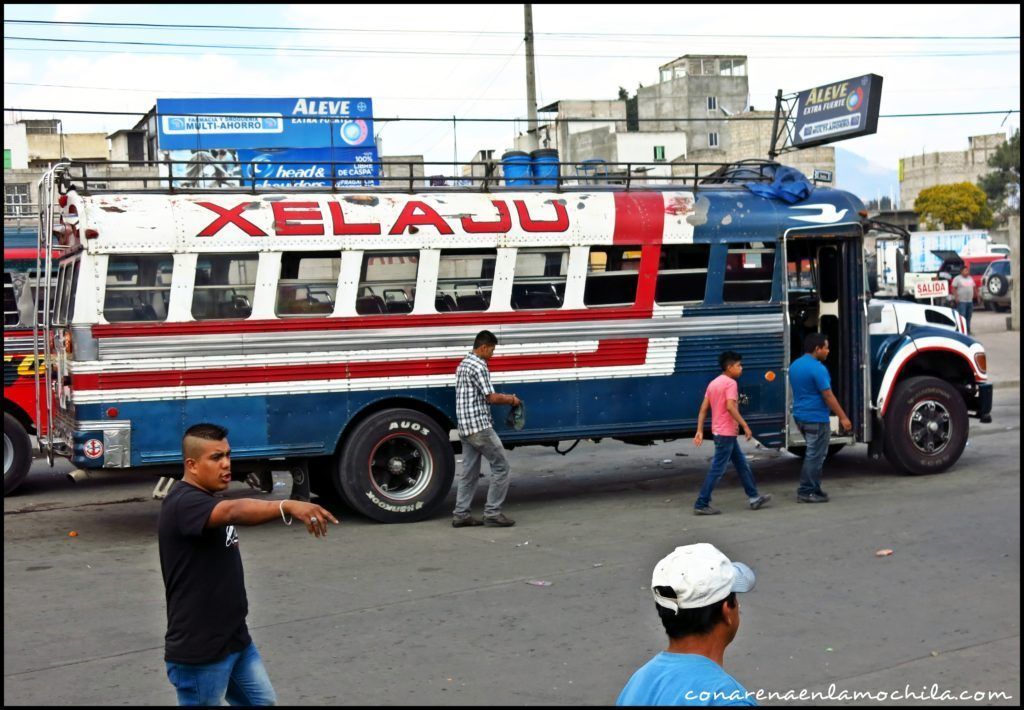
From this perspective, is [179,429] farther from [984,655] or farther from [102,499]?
[984,655]

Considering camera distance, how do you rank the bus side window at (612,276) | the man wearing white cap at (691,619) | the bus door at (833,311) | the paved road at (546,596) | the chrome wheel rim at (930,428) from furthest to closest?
1. the chrome wheel rim at (930,428)
2. the bus door at (833,311)
3. the bus side window at (612,276)
4. the paved road at (546,596)
5. the man wearing white cap at (691,619)

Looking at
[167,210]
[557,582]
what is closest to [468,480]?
[557,582]

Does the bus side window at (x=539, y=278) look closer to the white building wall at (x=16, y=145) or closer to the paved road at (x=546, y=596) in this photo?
the paved road at (x=546, y=596)

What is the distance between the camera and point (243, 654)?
500cm

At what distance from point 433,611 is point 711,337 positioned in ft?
17.7

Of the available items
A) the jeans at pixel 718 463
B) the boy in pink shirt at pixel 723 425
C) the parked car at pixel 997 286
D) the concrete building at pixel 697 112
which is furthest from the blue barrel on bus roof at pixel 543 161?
the concrete building at pixel 697 112

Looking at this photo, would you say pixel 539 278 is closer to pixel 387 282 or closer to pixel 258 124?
pixel 387 282

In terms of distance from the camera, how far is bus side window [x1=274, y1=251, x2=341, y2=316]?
11520mm

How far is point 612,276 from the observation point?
41.1 feet

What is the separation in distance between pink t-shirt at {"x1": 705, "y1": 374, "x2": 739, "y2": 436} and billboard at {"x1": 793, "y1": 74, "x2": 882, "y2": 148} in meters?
9.86

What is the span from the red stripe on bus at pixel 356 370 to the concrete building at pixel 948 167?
331 feet

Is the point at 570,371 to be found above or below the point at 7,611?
above

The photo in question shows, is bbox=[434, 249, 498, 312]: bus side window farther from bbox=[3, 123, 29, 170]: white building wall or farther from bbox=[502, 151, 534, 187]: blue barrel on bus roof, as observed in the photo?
bbox=[3, 123, 29, 170]: white building wall

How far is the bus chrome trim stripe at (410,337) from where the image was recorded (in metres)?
11.1
